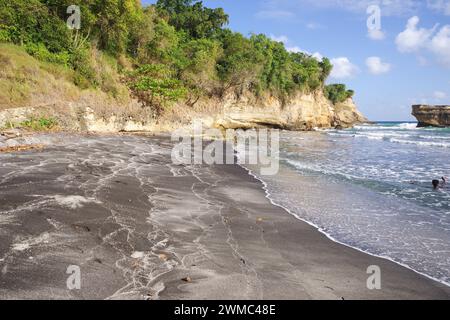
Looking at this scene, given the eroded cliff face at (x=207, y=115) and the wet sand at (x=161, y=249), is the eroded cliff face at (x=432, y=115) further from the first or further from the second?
the wet sand at (x=161, y=249)

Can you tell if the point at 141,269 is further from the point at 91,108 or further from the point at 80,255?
the point at 91,108

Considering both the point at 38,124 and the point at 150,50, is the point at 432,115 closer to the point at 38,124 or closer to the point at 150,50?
the point at 150,50

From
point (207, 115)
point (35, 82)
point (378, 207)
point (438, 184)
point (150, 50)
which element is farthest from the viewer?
point (207, 115)

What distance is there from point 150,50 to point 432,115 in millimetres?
72345

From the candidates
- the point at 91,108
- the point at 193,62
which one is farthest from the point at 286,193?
the point at 193,62

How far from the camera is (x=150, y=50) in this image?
29.8m

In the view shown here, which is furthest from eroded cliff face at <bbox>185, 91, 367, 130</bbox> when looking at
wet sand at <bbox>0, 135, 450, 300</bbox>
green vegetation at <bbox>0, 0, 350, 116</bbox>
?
A: wet sand at <bbox>0, 135, 450, 300</bbox>

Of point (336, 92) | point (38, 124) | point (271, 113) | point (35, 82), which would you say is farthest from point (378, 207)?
point (336, 92)

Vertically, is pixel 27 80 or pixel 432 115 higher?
pixel 432 115
